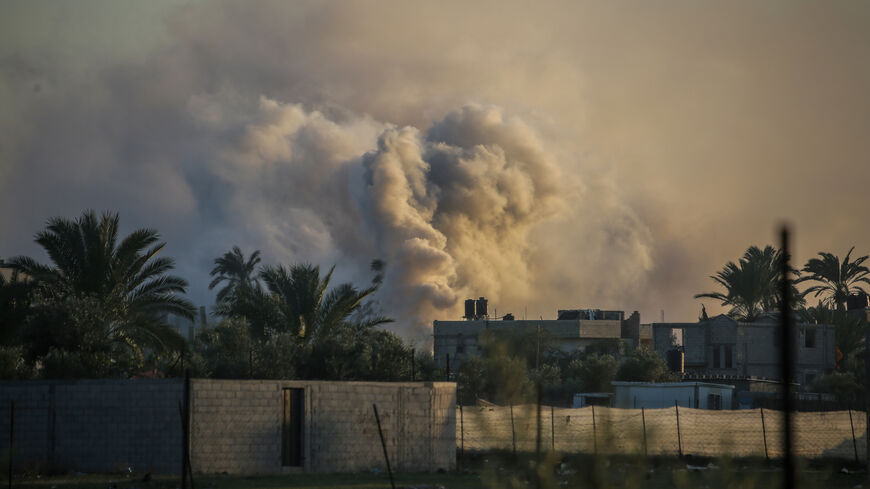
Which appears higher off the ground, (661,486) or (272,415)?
(272,415)

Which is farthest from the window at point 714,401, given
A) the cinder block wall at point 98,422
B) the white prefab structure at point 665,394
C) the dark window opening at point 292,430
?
the cinder block wall at point 98,422

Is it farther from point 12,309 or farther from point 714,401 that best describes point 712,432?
point 12,309

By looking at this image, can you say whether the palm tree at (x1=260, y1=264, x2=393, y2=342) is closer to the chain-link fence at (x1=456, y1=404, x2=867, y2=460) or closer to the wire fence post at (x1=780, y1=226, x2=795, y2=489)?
the chain-link fence at (x1=456, y1=404, x2=867, y2=460)

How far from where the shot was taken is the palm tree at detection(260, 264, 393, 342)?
Answer: 42875mm

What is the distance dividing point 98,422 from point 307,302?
17140mm

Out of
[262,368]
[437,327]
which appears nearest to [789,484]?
[262,368]

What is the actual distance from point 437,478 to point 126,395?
8.43m

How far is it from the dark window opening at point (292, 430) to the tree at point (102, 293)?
288 inches

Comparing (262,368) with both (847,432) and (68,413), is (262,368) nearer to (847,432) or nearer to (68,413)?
(68,413)

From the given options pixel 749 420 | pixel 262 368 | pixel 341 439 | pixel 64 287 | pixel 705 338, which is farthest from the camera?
pixel 705 338

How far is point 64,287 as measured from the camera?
3422 cm

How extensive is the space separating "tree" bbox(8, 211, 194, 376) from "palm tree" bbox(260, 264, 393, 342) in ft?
26.7

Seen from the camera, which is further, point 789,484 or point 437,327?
point 437,327

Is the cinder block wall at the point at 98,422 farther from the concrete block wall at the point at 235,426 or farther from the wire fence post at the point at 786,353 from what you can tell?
the wire fence post at the point at 786,353
